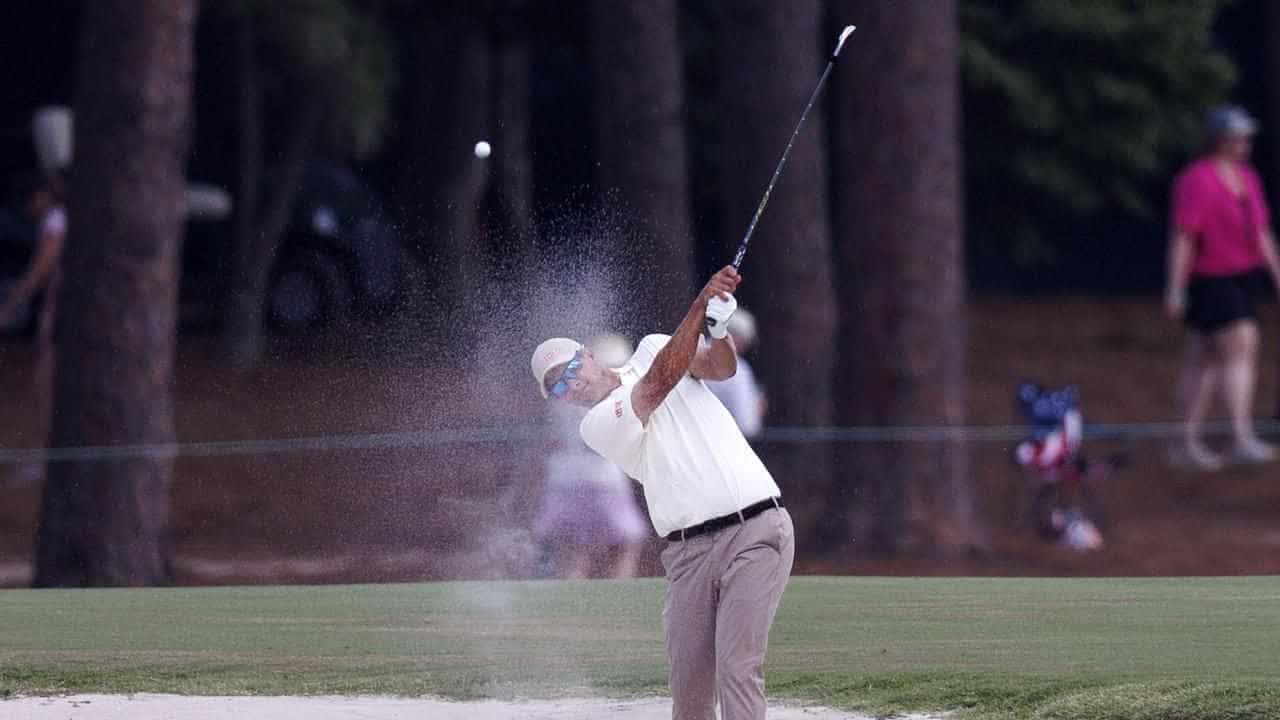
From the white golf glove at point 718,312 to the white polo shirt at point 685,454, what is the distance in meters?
0.21

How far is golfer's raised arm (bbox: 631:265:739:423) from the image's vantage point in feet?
25.7

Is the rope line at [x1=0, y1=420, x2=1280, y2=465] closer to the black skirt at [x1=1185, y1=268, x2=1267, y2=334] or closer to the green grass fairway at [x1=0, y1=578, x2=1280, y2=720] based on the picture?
the black skirt at [x1=1185, y1=268, x2=1267, y2=334]

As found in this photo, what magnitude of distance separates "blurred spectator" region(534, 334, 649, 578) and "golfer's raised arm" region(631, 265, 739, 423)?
655cm

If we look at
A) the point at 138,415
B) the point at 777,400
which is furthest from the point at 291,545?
the point at 777,400

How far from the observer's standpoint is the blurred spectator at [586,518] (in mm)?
14656

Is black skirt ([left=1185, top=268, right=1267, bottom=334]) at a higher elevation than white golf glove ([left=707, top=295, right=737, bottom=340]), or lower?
lower

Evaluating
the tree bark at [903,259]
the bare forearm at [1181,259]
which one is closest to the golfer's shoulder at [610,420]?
the tree bark at [903,259]

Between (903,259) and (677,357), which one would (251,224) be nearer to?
(903,259)

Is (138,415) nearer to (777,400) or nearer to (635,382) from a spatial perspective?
(777,400)

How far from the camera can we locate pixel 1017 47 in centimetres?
3006

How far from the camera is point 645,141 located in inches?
822

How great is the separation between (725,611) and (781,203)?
1409 cm

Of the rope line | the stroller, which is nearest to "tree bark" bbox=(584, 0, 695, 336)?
the rope line

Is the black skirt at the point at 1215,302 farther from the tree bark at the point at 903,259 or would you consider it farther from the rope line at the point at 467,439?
the tree bark at the point at 903,259
